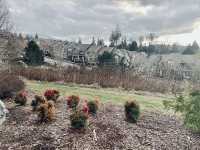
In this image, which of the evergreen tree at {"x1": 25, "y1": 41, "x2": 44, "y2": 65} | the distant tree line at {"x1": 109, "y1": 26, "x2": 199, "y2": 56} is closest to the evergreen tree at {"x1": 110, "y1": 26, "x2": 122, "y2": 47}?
the distant tree line at {"x1": 109, "y1": 26, "x2": 199, "y2": 56}

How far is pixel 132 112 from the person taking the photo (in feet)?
29.8

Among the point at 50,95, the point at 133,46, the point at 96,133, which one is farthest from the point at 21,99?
the point at 133,46

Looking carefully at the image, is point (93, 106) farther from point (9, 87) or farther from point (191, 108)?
point (9, 87)

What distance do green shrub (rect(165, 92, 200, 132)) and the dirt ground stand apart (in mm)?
324

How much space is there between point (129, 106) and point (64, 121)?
1.91m

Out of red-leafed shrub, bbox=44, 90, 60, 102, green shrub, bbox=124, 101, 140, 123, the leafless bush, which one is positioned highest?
red-leafed shrub, bbox=44, 90, 60, 102

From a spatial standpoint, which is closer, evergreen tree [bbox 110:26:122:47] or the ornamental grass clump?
the ornamental grass clump

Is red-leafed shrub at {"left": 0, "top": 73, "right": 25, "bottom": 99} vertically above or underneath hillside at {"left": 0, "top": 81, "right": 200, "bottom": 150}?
above

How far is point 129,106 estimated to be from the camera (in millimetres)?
9172

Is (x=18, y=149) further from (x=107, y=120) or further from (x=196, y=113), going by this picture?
(x=196, y=113)

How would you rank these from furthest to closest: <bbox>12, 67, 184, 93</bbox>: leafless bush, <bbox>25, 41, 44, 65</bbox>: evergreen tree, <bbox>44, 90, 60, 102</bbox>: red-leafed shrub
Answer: <bbox>25, 41, 44, 65</bbox>: evergreen tree → <bbox>12, 67, 184, 93</bbox>: leafless bush → <bbox>44, 90, 60, 102</bbox>: red-leafed shrub

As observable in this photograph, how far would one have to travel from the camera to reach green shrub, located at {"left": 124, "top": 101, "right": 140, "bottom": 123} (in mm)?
9055

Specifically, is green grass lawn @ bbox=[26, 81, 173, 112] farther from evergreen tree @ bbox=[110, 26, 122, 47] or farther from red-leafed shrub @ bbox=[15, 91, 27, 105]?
evergreen tree @ bbox=[110, 26, 122, 47]

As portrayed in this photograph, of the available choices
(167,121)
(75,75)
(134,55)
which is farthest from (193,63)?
(167,121)
